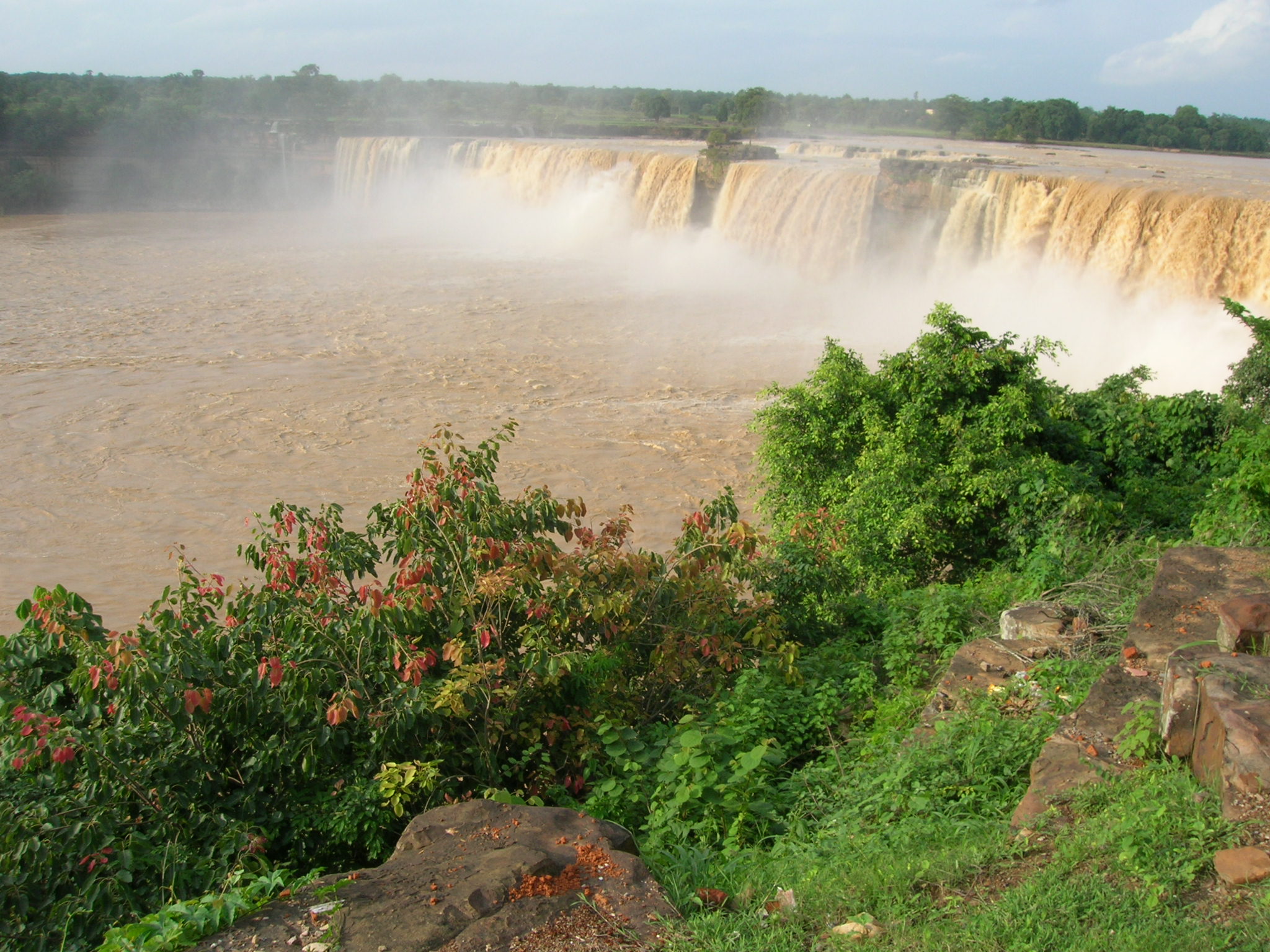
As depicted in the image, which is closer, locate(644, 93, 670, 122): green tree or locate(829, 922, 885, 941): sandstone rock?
locate(829, 922, 885, 941): sandstone rock

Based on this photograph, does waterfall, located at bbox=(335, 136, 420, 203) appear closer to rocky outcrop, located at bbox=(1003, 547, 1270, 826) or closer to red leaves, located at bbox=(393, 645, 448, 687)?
red leaves, located at bbox=(393, 645, 448, 687)

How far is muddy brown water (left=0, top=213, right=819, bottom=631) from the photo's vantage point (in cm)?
1012

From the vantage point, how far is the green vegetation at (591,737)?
Result: 2994 mm

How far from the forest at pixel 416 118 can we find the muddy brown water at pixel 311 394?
19.0m

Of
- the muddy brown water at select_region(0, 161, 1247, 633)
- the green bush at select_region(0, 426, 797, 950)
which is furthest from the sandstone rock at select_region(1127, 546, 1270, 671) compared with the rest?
the muddy brown water at select_region(0, 161, 1247, 633)

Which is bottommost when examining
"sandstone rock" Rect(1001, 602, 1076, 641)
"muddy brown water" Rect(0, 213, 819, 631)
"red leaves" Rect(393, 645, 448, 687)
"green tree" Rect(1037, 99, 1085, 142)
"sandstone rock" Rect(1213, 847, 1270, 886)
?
"muddy brown water" Rect(0, 213, 819, 631)

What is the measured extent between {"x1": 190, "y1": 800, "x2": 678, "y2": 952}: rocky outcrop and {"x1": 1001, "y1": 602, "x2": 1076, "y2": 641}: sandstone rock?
103 inches

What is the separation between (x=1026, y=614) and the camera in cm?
519

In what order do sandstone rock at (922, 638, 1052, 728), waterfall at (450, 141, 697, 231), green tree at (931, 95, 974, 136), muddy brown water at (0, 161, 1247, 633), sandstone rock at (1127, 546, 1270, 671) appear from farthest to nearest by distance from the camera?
green tree at (931, 95, 974, 136) < waterfall at (450, 141, 697, 231) < muddy brown water at (0, 161, 1247, 633) < sandstone rock at (922, 638, 1052, 728) < sandstone rock at (1127, 546, 1270, 671)

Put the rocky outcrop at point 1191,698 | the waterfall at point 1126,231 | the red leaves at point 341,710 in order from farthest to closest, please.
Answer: the waterfall at point 1126,231 → the red leaves at point 341,710 → the rocky outcrop at point 1191,698

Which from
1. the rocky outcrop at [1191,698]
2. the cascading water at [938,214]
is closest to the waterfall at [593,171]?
the cascading water at [938,214]

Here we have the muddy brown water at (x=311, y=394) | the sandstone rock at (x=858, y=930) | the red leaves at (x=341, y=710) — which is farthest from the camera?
Answer: the muddy brown water at (x=311, y=394)

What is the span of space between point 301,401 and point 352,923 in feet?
38.5

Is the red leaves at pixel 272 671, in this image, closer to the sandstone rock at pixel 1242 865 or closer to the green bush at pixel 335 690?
the green bush at pixel 335 690
